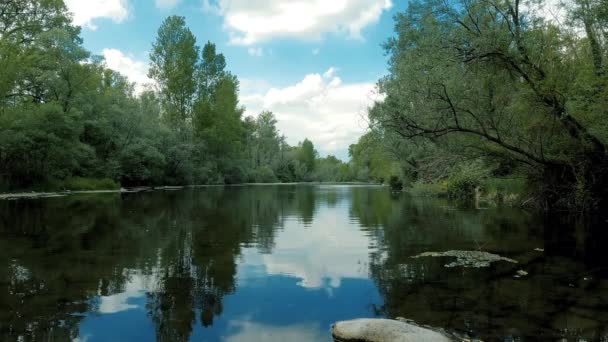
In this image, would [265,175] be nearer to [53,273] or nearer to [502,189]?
[502,189]

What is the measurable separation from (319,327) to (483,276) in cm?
430

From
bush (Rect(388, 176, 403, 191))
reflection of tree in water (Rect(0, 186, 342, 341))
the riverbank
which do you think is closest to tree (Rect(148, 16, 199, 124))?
bush (Rect(388, 176, 403, 191))

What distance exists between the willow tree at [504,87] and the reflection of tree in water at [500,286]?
5221 millimetres

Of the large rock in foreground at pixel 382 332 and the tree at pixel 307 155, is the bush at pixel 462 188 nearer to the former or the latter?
the large rock in foreground at pixel 382 332

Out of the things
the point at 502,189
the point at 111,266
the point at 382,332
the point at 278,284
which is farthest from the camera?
the point at 502,189

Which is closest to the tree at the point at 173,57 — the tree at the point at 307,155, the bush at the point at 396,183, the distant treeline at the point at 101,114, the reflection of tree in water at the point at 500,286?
the distant treeline at the point at 101,114

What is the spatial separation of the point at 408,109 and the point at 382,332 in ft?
47.5

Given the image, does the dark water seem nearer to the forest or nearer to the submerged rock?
the submerged rock

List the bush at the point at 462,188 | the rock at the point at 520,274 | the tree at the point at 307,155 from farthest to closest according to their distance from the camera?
1. the tree at the point at 307,155
2. the bush at the point at 462,188
3. the rock at the point at 520,274

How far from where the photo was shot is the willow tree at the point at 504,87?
1673cm

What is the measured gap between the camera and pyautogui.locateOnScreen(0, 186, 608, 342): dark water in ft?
19.8

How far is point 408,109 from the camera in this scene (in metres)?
18.7

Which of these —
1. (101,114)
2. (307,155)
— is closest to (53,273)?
(101,114)

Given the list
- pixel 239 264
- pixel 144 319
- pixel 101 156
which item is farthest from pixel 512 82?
pixel 101 156
